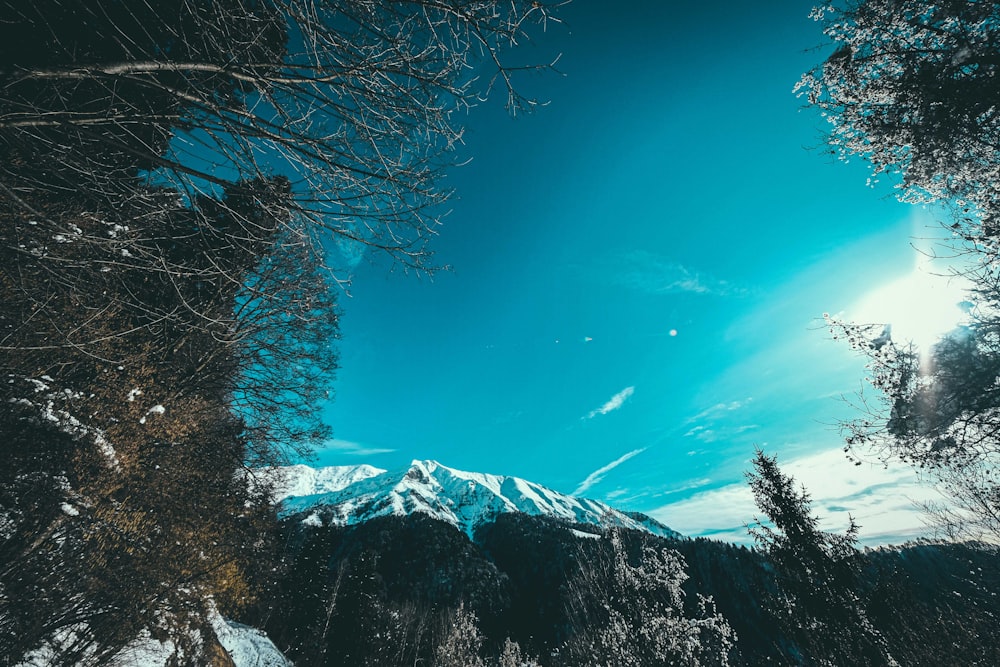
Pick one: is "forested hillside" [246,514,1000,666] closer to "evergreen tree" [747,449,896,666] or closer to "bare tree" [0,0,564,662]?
"evergreen tree" [747,449,896,666]

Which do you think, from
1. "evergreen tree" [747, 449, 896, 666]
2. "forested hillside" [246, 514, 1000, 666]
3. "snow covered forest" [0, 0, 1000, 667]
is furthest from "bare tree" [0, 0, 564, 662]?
"evergreen tree" [747, 449, 896, 666]

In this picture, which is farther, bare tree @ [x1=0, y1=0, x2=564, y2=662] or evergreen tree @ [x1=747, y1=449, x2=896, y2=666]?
evergreen tree @ [x1=747, y1=449, x2=896, y2=666]

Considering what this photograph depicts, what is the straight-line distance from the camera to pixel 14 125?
1761 millimetres

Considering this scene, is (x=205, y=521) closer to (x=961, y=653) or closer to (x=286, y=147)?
(x=286, y=147)

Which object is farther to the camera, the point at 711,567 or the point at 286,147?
the point at 711,567

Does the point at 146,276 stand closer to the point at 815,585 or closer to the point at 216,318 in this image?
the point at 216,318

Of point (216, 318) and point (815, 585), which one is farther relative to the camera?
point (815, 585)

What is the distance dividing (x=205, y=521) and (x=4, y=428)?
3.22 m

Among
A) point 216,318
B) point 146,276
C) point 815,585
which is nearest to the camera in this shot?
point 216,318

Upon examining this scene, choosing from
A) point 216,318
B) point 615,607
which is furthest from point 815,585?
point 216,318

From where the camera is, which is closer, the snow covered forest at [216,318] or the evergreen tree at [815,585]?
the snow covered forest at [216,318]

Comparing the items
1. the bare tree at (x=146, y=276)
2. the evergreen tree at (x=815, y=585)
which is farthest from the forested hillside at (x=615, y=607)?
the bare tree at (x=146, y=276)

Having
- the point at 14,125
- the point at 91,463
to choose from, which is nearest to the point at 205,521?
the point at 91,463

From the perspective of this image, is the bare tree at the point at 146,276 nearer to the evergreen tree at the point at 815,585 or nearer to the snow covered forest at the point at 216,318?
the snow covered forest at the point at 216,318
